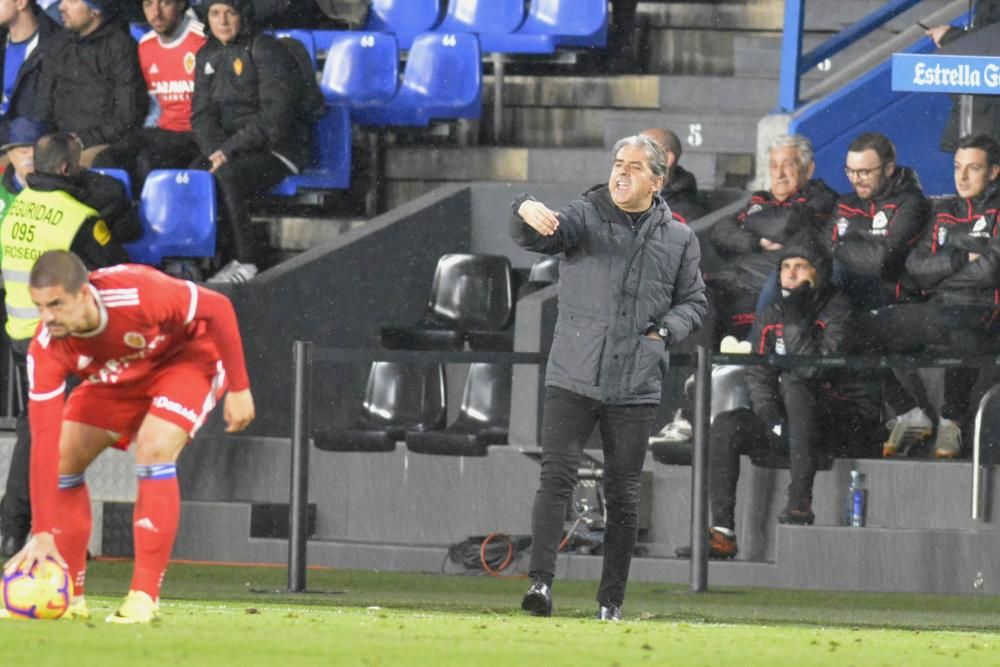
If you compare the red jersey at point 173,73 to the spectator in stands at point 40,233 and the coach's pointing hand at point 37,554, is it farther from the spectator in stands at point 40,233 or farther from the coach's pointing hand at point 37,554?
the coach's pointing hand at point 37,554

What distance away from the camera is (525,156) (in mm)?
14969

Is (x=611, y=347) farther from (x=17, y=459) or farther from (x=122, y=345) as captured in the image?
(x=17, y=459)

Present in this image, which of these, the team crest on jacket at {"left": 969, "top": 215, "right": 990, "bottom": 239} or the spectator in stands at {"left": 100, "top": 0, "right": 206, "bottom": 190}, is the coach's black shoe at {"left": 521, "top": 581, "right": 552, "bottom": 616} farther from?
the spectator in stands at {"left": 100, "top": 0, "right": 206, "bottom": 190}

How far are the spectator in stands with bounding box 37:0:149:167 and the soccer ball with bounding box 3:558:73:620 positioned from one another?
24.5ft

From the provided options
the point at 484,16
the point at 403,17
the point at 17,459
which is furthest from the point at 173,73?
the point at 17,459

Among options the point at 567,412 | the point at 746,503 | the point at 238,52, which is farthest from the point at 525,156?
the point at 567,412

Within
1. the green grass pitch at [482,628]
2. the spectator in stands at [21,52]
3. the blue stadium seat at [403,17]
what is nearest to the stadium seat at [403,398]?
the green grass pitch at [482,628]

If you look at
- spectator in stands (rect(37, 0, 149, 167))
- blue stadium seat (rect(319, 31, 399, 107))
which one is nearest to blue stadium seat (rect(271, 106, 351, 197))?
blue stadium seat (rect(319, 31, 399, 107))

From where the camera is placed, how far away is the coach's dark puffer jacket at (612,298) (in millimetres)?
8539

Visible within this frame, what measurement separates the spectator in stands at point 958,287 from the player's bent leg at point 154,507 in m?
5.05

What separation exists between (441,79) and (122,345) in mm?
7512

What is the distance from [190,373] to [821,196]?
5299 millimetres

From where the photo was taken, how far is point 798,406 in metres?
11.1

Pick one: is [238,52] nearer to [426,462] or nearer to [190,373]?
[426,462]
